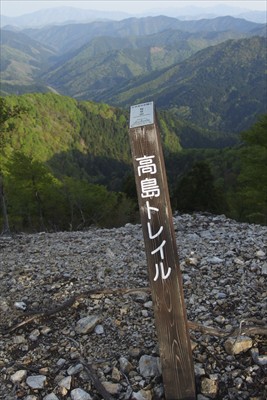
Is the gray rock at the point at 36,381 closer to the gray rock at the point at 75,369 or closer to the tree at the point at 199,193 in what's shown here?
the gray rock at the point at 75,369

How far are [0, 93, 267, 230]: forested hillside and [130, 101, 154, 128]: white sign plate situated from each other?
37.1 ft

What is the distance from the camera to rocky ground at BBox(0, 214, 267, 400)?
420 cm

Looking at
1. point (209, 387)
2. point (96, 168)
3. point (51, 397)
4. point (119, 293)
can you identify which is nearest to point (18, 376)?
point (51, 397)

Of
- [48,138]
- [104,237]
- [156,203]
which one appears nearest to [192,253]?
[104,237]

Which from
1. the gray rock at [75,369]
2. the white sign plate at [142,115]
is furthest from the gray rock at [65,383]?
the white sign plate at [142,115]

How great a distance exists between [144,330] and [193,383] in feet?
4.73

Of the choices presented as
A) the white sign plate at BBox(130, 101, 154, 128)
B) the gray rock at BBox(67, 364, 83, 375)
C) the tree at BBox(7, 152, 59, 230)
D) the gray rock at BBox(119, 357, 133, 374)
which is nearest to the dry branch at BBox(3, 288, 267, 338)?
the gray rock at BBox(119, 357, 133, 374)

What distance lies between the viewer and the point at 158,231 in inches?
137

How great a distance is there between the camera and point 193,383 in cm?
376

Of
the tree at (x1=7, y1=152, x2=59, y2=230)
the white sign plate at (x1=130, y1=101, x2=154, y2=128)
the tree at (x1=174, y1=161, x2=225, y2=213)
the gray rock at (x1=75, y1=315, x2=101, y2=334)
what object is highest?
the white sign plate at (x1=130, y1=101, x2=154, y2=128)

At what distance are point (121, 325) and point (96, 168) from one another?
14298 centimetres

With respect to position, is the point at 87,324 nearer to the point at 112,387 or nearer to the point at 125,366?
the point at 125,366

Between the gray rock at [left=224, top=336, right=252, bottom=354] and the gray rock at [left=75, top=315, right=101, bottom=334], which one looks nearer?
the gray rock at [left=224, top=336, right=252, bottom=354]

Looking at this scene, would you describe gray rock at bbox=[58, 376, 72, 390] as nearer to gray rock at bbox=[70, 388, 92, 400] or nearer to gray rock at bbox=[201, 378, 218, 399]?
gray rock at bbox=[70, 388, 92, 400]
